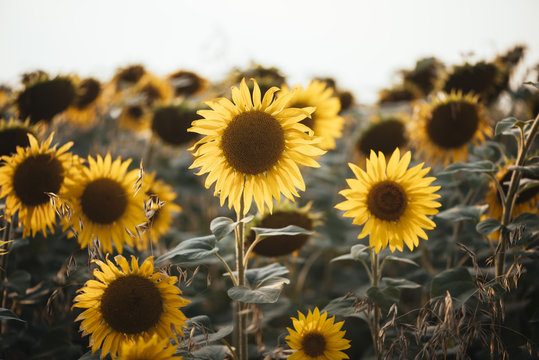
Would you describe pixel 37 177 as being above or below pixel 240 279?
above


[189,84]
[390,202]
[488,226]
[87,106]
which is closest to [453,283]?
[488,226]

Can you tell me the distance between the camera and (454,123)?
8.23 feet

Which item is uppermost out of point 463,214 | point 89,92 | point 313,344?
point 89,92

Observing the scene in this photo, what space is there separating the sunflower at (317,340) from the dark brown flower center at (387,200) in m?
0.47

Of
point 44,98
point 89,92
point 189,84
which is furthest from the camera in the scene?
point 189,84

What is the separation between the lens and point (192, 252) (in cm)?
147

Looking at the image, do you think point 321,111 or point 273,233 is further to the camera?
point 321,111

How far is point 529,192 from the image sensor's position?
2.09 metres

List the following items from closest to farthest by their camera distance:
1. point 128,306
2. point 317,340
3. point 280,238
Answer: point 128,306 < point 317,340 < point 280,238

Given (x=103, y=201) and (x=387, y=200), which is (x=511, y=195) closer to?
(x=387, y=200)

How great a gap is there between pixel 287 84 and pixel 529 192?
65.2 inches

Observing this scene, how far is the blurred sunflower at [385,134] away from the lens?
315 cm

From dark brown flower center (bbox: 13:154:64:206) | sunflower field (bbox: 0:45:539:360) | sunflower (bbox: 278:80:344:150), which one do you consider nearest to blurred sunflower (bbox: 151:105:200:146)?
sunflower field (bbox: 0:45:539:360)

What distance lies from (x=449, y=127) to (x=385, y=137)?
722 millimetres
